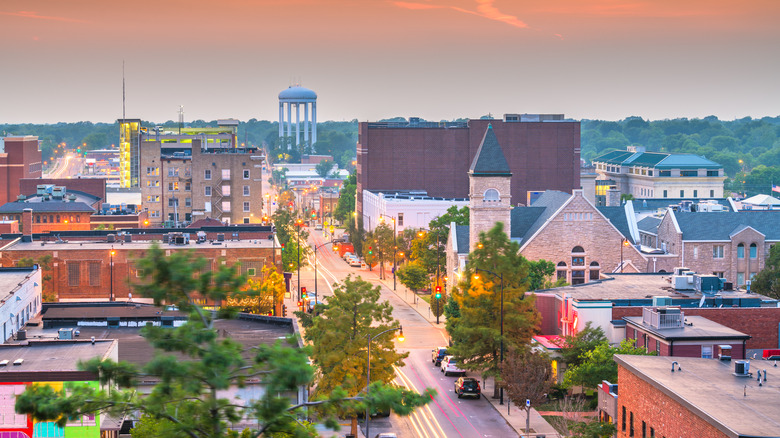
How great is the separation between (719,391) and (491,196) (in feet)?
166

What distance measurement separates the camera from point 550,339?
7269cm

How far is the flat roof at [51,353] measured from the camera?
46.6 m

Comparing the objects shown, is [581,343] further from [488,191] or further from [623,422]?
[488,191]

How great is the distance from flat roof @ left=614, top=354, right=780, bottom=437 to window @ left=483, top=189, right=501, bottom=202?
42585 millimetres

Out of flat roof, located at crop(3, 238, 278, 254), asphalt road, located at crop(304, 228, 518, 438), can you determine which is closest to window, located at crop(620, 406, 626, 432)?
asphalt road, located at crop(304, 228, 518, 438)

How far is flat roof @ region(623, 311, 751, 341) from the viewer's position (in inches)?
2328

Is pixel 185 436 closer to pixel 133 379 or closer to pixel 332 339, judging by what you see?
pixel 133 379

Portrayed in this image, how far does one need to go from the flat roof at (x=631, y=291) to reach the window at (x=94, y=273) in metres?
35.2

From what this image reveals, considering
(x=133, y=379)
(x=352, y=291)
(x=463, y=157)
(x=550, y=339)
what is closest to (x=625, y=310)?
(x=550, y=339)

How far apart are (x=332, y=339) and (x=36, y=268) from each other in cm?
2478

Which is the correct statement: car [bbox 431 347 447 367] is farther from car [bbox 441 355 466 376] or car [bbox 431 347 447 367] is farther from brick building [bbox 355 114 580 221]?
brick building [bbox 355 114 580 221]

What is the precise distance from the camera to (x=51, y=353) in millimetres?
50219

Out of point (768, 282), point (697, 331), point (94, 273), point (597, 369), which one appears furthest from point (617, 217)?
point (94, 273)

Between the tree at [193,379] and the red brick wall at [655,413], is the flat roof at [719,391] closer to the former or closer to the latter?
the red brick wall at [655,413]
